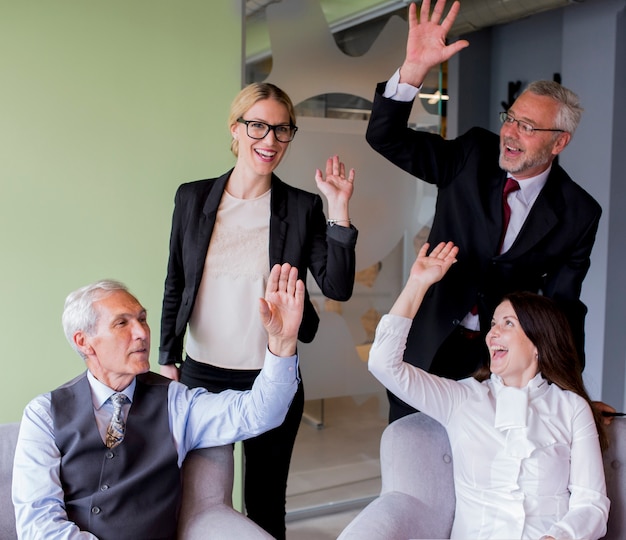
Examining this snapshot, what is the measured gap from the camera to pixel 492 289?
2684mm

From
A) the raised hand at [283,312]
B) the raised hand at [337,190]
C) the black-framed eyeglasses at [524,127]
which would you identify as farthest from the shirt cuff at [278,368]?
the black-framed eyeglasses at [524,127]

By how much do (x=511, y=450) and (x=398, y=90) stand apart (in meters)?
1.15

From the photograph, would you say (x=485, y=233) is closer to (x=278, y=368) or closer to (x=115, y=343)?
(x=278, y=368)

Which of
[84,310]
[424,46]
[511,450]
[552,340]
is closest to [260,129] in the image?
[424,46]

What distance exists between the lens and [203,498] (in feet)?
7.51

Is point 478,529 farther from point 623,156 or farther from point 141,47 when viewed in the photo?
point 623,156

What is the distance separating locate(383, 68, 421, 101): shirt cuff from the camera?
2.52m

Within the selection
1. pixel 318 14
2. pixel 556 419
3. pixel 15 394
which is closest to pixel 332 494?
pixel 15 394

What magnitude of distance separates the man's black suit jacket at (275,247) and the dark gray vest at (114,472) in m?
0.59

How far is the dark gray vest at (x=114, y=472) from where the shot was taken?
6.76 feet

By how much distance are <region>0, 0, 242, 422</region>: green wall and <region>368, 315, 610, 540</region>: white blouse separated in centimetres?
139

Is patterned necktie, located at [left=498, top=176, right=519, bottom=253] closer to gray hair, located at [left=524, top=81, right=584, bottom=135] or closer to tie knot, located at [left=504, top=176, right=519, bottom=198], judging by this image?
tie knot, located at [left=504, top=176, right=519, bottom=198]

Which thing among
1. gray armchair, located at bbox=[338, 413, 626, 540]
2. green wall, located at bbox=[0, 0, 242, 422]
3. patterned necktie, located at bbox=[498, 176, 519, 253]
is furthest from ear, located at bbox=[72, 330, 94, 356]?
patterned necktie, located at bbox=[498, 176, 519, 253]

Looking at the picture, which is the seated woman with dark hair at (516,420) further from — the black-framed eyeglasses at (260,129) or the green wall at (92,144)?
the green wall at (92,144)
